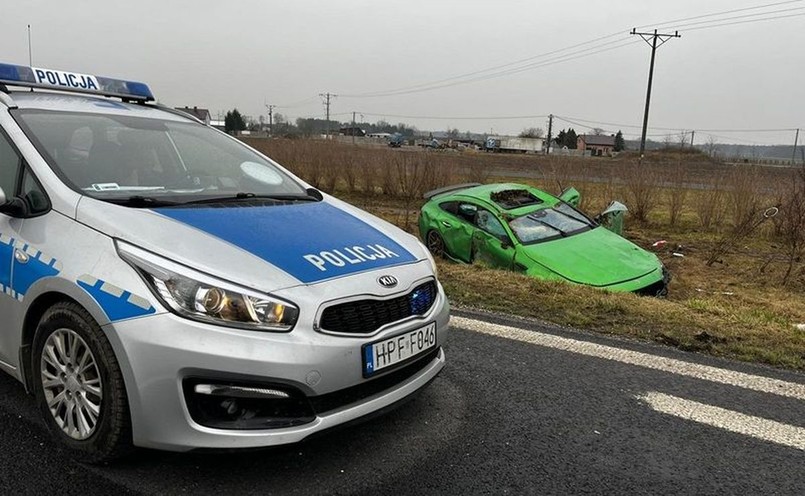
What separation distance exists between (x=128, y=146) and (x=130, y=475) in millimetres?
1813

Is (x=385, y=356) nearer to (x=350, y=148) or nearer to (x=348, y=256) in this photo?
(x=348, y=256)

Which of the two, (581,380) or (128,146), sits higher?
(128,146)

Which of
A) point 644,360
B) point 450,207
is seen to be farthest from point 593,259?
point 644,360

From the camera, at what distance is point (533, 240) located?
7984 mm

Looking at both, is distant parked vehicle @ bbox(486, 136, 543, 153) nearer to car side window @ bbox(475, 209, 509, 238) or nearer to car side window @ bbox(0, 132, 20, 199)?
car side window @ bbox(475, 209, 509, 238)

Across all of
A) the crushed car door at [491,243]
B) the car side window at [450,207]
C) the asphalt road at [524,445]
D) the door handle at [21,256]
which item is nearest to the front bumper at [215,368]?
the asphalt road at [524,445]

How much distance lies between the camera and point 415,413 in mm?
3332

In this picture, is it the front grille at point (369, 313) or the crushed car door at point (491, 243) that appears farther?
the crushed car door at point (491, 243)

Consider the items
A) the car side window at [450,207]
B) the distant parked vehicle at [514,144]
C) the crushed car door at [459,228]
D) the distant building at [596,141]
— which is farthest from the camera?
the distant building at [596,141]

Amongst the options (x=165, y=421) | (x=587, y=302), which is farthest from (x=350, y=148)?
(x=165, y=421)

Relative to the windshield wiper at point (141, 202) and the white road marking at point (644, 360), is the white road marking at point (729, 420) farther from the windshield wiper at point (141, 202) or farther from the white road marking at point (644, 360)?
the windshield wiper at point (141, 202)

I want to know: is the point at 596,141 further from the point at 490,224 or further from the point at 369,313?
the point at 369,313

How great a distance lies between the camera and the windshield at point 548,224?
26.5ft

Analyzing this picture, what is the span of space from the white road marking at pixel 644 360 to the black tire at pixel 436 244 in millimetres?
4087
